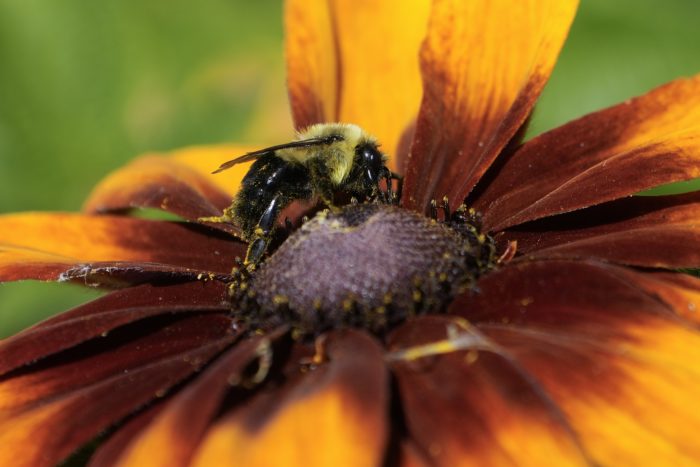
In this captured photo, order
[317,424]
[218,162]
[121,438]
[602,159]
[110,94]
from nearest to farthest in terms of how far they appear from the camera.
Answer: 1. [317,424]
2. [121,438]
3. [602,159]
4. [218,162]
5. [110,94]

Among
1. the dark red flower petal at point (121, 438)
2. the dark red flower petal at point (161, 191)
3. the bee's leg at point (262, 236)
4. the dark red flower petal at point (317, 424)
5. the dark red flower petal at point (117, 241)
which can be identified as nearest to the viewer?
the dark red flower petal at point (317, 424)

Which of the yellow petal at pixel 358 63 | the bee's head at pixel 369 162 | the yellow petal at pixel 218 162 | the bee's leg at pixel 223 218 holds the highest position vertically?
the yellow petal at pixel 358 63

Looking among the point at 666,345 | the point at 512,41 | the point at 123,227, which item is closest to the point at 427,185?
the point at 512,41

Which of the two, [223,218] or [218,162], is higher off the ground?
[218,162]

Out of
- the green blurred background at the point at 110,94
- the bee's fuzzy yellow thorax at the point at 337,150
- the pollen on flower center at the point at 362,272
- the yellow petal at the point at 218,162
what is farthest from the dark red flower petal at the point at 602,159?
the green blurred background at the point at 110,94

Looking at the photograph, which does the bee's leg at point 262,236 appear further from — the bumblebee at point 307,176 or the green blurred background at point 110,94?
the green blurred background at point 110,94

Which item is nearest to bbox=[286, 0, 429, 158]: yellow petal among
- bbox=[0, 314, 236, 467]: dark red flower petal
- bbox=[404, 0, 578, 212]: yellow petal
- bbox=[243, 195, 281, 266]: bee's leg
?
bbox=[404, 0, 578, 212]: yellow petal

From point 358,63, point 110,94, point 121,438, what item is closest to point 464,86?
point 358,63

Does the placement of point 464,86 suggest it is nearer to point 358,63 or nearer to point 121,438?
point 358,63

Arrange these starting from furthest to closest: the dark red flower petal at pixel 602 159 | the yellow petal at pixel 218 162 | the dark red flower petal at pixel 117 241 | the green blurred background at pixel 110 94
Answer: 1. the green blurred background at pixel 110 94
2. the yellow petal at pixel 218 162
3. the dark red flower petal at pixel 117 241
4. the dark red flower petal at pixel 602 159
